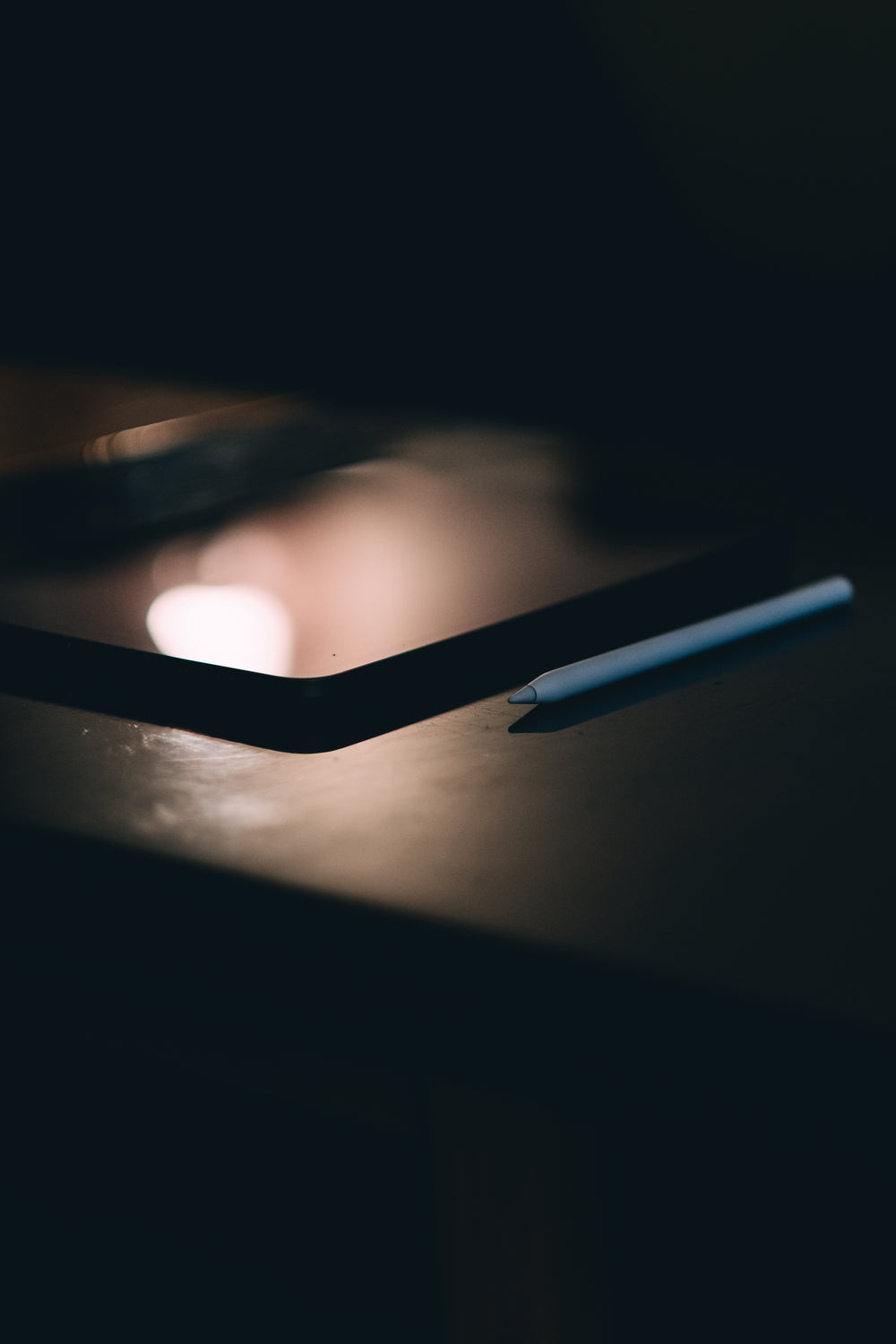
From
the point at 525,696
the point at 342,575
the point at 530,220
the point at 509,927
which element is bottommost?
the point at 509,927

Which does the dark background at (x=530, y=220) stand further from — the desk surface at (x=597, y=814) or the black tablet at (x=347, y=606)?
the desk surface at (x=597, y=814)

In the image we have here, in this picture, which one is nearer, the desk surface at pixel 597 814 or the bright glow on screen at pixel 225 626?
the desk surface at pixel 597 814

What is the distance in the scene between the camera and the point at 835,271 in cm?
109

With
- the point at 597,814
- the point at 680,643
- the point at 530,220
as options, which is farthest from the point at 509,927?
the point at 530,220

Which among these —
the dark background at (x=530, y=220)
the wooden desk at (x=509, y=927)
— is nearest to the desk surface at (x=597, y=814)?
the wooden desk at (x=509, y=927)

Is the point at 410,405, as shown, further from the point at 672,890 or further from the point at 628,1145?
the point at 672,890

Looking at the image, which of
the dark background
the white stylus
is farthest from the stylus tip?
the dark background

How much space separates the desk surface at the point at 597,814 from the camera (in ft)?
1.15

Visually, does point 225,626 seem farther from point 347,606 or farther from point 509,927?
point 509,927

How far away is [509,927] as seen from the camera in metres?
0.35

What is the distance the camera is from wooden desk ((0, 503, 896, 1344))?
330mm

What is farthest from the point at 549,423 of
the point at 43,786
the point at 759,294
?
the point at 43,786

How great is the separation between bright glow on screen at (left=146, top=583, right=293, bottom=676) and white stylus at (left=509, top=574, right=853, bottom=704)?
0.29 feet

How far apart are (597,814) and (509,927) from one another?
8 cm
